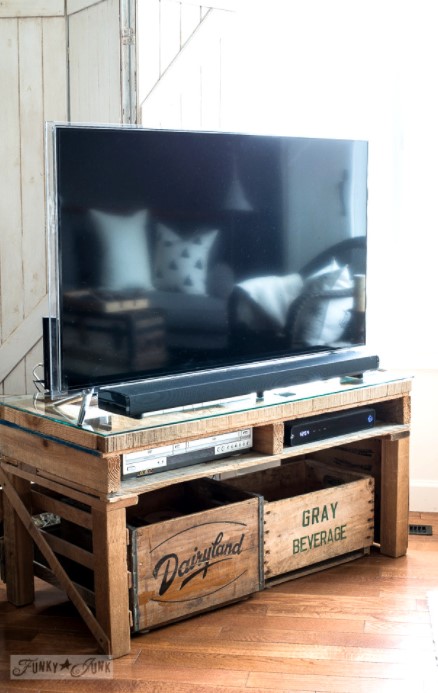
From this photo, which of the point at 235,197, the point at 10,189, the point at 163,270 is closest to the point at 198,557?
the point at 163,270

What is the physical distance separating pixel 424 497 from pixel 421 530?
0.28 m

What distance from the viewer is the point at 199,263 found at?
2.75 meters

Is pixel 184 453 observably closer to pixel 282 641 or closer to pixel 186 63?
pixel 282 641

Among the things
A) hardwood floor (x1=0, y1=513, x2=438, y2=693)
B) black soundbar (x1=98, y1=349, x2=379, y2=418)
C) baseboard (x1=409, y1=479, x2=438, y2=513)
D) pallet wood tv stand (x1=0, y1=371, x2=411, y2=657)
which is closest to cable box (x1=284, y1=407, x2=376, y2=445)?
pallet wood tv stand (x1=0, y1=371, x2=411, y2=657)

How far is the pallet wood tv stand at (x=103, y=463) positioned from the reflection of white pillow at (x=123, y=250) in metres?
0.38

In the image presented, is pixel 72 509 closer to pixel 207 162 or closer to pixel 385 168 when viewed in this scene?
pixel 207 162

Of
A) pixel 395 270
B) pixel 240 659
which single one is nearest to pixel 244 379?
pixel 240 659

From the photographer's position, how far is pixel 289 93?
11.9ft

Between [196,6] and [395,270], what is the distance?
1.30 metres

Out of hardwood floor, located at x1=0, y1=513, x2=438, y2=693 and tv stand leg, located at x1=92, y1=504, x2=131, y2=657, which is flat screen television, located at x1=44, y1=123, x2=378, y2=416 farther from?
hardwood floor, located at x1=0, y1=513, x2=438, y2=693

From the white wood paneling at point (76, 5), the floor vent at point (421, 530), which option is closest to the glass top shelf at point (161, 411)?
the floor vent at point (421, 530)

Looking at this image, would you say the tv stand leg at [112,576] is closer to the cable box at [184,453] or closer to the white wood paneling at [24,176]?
the cable box at [184,453]

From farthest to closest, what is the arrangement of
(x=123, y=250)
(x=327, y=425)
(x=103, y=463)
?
(x=327, y=425)
(x=123, y=250)
(x=103, y=463)

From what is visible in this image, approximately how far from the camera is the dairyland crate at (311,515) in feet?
9.47
